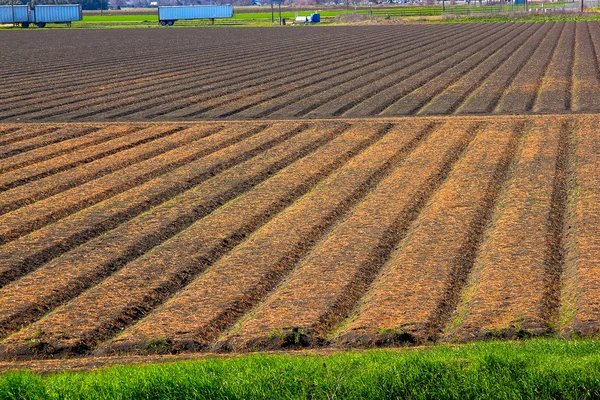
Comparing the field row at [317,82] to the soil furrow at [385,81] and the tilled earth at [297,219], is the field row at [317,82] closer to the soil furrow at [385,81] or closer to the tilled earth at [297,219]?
the soil furrow at [385,81]

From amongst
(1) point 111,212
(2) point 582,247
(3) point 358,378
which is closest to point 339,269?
(2) point 582,247

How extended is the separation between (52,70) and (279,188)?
737 inches

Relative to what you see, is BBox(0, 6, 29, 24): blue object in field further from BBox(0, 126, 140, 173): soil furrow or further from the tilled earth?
BBox(0, 126, 140, 173): soil furrow

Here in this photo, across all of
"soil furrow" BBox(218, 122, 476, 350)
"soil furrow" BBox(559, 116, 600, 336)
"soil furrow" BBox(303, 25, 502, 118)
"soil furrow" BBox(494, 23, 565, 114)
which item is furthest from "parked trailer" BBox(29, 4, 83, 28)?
"soil furrow" BBox(218, 122, 476, 350)

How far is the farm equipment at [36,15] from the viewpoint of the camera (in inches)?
2864

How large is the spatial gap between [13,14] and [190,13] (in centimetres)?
1523

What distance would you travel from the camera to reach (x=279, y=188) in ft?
33.0

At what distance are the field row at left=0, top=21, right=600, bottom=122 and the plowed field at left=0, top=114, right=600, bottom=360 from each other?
270 centimetres

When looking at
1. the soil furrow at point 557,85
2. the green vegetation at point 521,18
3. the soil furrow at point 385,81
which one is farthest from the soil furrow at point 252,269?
the green vegetation at point 521,18

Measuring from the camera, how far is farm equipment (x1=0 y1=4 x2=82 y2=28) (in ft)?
239

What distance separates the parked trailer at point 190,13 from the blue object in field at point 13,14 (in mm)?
11029

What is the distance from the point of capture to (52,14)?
7562 centimetres

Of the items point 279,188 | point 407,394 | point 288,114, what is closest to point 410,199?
point 279,188

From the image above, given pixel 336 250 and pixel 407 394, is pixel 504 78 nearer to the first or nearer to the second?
pixel 336 250
